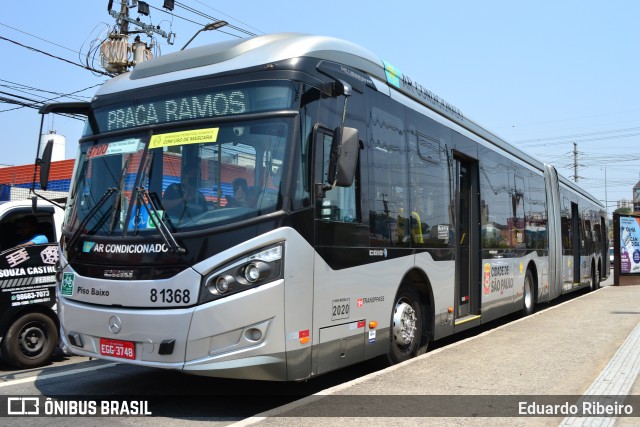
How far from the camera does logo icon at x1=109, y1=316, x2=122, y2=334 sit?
5.11m

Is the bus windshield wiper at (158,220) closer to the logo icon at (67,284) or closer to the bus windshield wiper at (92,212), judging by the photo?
the bus windshield wiper at (92,212)

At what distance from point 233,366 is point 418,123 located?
4353 mm

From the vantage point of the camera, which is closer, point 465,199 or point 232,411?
point 232,411

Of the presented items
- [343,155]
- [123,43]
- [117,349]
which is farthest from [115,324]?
[123,43]

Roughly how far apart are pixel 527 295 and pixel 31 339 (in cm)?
950

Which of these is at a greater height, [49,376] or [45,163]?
[45,163]

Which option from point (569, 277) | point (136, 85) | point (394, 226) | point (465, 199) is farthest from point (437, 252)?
point (569, 277)

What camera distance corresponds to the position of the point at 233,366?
4.82 m

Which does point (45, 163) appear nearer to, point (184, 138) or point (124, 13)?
point (184, 138)

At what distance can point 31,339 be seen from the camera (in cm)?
797

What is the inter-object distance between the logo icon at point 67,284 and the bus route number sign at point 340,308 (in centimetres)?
245

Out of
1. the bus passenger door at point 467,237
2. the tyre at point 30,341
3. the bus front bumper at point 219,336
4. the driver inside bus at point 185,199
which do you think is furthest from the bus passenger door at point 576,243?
the driver inside bus at point 185,199

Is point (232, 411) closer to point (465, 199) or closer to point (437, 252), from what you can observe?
point (437, 252)

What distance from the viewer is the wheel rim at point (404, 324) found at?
22.8ft
